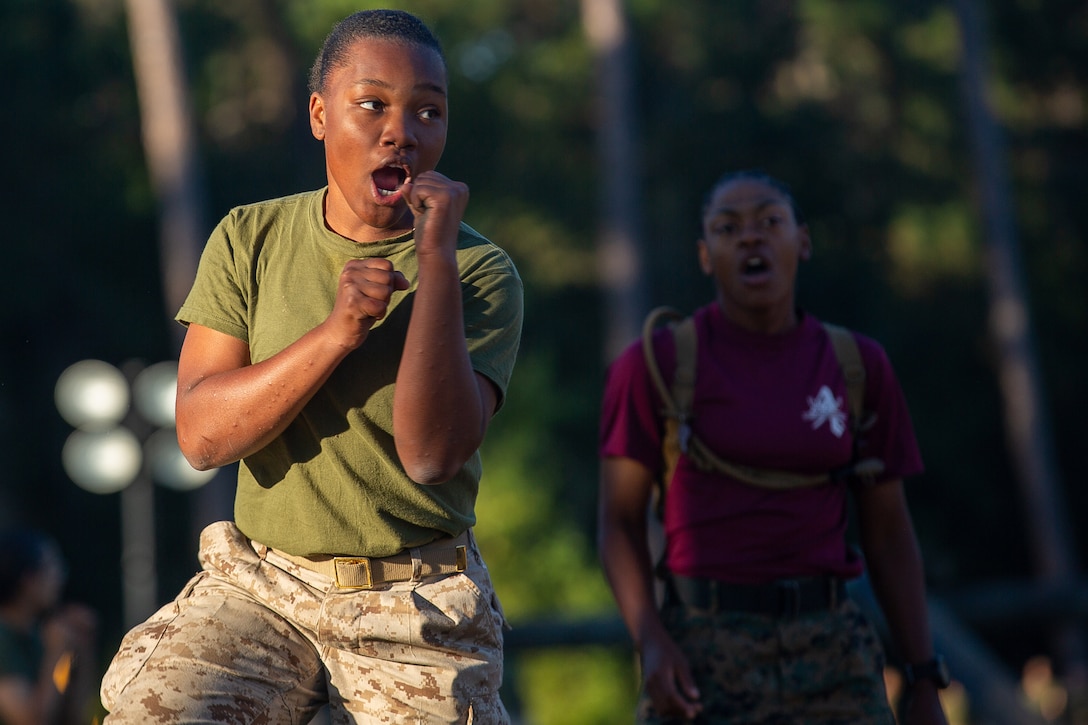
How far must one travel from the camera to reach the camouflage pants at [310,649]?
8.61 ft

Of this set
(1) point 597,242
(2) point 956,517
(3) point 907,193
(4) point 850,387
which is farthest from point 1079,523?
(4) point 850,387

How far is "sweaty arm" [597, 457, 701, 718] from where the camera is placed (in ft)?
13.0

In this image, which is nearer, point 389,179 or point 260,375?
point 260,375

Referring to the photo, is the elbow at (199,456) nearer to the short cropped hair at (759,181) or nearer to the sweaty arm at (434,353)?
the sweaty arm at (434,353)

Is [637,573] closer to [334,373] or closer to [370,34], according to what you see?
[334,373]

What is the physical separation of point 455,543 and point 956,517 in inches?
883

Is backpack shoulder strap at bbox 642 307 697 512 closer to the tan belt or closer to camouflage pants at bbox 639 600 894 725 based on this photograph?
camouflage pants at bbox 639 600 894 725

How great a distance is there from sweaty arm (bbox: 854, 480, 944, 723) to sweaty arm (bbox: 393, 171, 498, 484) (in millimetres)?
2098

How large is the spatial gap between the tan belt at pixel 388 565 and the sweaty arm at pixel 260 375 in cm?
26

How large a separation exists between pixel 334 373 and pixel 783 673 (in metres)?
1.88

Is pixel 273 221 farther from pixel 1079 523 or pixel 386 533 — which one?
pixel 1079 523

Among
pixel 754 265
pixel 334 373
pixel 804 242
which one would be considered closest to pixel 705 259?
pixel 754 265

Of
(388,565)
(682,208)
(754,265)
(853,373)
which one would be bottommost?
(388,565)

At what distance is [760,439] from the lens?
4.08 metres
